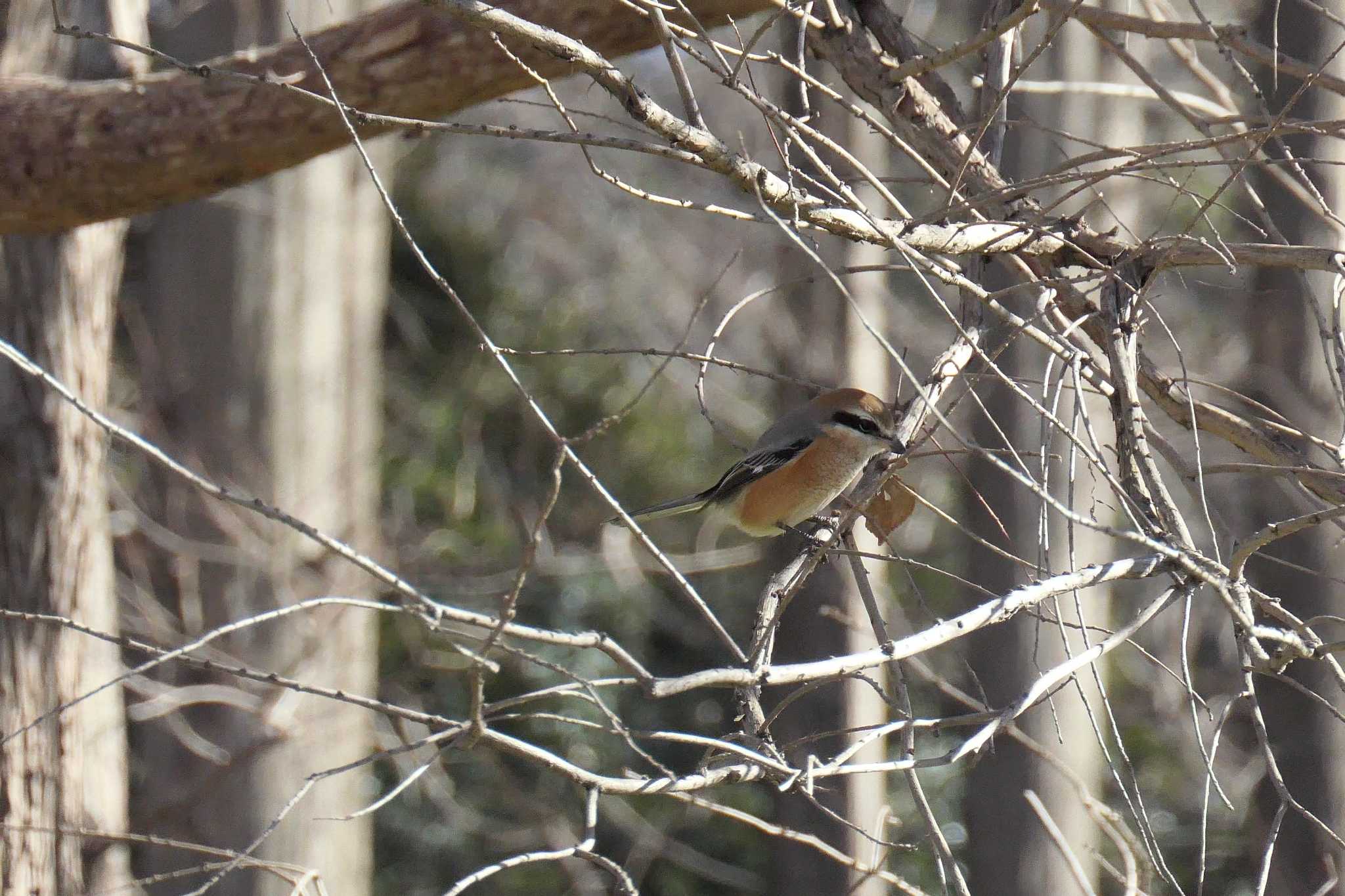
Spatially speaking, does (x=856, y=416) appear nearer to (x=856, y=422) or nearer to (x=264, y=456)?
(x=856, y=422)

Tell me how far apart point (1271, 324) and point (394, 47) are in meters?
5.47

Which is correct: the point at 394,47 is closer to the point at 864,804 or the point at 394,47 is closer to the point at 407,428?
the point at 864,804

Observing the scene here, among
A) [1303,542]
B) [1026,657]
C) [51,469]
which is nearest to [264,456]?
[51,469]

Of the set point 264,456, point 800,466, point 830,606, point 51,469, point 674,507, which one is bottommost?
point 830,606

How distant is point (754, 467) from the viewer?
414 cm

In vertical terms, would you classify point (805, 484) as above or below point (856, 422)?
below

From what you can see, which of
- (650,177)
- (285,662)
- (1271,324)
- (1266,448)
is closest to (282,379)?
(285,662)

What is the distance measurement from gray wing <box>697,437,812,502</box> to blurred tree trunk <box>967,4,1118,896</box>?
8.88ft

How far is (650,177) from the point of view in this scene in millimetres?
12180

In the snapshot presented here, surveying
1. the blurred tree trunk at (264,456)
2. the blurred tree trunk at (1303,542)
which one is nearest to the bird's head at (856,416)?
the blurred tree trunk at (264,456)

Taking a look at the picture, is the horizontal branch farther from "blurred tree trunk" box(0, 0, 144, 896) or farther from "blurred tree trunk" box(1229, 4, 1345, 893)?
"blurred tree trunk" box(1229, 4, 1345, 893)

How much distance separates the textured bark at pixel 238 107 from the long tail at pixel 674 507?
135 centimetres

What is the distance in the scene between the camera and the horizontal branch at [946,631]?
1.48 m

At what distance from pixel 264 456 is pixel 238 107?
117 inches
